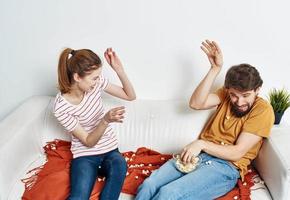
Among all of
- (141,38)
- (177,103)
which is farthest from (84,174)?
(141,38)

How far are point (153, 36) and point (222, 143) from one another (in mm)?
717

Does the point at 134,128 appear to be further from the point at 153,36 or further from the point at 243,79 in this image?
the point at 243,79

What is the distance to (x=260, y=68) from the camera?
211cm

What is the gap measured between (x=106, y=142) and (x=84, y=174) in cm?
23

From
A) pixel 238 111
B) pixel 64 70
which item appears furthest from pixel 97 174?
pixel 238 111

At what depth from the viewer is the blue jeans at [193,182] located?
1.63 meters

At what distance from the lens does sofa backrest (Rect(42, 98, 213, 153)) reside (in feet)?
6.75

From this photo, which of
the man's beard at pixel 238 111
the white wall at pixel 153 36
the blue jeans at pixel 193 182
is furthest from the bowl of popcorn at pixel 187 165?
the white wall at pixel 153 36

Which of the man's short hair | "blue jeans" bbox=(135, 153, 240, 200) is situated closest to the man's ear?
"blue jeans" bbox=(135, 153, 240, 200)

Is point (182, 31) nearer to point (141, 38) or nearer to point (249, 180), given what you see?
point (141, 38)

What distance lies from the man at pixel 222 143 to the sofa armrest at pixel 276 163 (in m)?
0.06

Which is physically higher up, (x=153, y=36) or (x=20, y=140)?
(x=153, y=36)

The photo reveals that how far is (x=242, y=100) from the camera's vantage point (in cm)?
172

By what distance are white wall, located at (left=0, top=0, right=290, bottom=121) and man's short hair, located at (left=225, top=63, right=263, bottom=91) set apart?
0.39m
